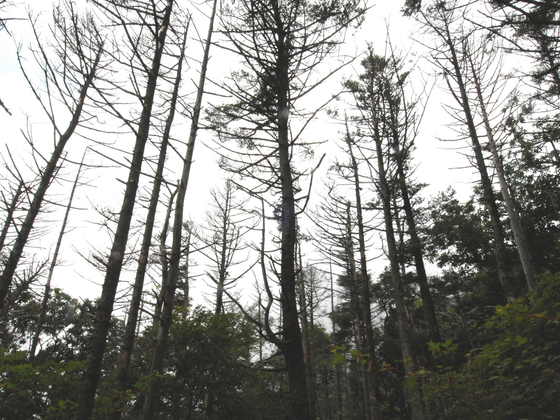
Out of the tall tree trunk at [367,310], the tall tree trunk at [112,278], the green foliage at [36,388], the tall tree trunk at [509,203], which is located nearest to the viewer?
the tall tree trunk at [112,278]

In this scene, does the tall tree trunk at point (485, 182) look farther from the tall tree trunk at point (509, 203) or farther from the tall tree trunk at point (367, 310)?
the tall tree trunk at point (367, 310)

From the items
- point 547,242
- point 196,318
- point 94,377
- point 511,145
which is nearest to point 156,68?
point 94,377

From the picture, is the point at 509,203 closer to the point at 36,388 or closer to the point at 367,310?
the point at 367,310

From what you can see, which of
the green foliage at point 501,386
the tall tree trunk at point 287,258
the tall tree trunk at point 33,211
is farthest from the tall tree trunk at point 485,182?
the tall tree trunk at point 33,211

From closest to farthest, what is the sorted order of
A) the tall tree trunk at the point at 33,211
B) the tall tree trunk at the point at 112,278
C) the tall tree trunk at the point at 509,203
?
1. the tall tree trunk at the point at 112,278
2. the tall tree trunk at the point at 33,211
3. the tall tree trunk at the point at 509,203

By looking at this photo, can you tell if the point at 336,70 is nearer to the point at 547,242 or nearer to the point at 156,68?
the point at 156,68

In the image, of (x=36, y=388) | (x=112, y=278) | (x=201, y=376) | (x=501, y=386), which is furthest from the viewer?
(x=201, y=376)

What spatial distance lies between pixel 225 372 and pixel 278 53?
582 centimetres

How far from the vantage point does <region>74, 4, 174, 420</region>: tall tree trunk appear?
285cm

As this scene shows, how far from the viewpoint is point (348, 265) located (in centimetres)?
1094

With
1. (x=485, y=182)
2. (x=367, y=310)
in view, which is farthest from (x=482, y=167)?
(x=367, y=310)

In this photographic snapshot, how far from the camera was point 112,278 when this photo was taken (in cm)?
333

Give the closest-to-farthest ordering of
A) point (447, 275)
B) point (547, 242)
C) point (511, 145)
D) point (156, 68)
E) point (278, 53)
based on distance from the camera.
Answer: point (278, 53) < point (156, 68) < point (511, 145) < point (547, 242) < point (447, 275)

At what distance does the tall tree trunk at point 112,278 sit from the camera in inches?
112
